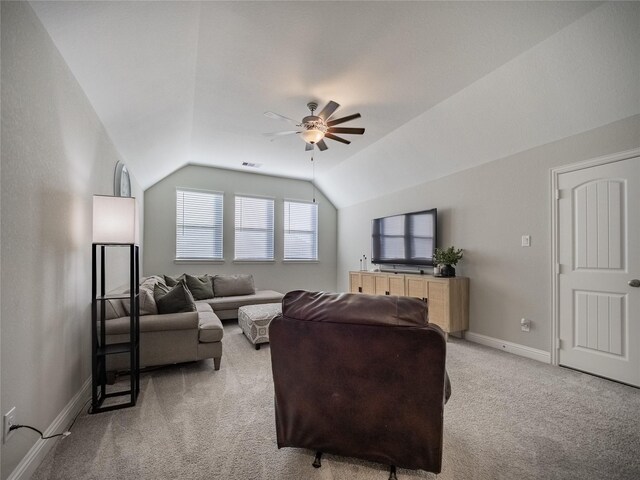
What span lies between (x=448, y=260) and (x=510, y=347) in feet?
4.05

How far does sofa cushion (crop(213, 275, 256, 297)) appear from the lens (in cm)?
528

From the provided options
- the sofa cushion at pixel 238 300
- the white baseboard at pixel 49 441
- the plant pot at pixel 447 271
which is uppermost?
the plant pot at pixel 447 271

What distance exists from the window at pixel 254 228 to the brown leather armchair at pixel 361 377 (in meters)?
4.92

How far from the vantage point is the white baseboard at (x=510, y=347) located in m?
3.17

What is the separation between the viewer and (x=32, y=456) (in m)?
1.51

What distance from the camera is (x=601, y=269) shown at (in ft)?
9.17

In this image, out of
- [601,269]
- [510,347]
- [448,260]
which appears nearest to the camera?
[601,269]

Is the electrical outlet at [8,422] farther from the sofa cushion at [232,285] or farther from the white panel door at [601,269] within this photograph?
the white panel door at [601,269]

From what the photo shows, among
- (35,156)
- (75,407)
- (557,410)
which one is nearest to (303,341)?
(35,156)

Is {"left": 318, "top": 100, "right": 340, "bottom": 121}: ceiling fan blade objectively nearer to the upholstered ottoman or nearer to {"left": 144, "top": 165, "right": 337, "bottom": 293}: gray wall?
the upholstered ottoman

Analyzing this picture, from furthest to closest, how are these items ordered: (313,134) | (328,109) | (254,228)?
(254,228) → (313,134) → (328,109)

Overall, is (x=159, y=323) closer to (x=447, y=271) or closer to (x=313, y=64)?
(x=313, y=64)

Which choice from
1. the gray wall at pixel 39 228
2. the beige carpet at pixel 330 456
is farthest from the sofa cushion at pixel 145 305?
the beige carpet at pixel 330 456

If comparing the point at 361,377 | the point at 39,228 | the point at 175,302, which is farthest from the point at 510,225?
the point at 39,228
